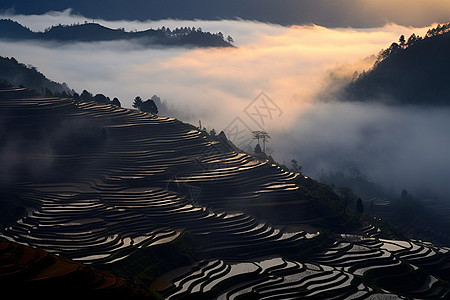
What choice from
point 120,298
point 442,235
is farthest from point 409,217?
point 120,298

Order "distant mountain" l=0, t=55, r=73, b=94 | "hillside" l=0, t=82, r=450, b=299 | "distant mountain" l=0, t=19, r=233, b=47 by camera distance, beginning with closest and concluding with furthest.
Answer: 1. "hillside" l=0, t=82, r=450, b=299
2. "distant mountain" l=0, t=55, r=73, b=94
3. "distant mountain" l=0, t=19, r=233, b=47

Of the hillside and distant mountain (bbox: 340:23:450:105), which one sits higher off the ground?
distant mountain (bbox: 340:23:450:105)

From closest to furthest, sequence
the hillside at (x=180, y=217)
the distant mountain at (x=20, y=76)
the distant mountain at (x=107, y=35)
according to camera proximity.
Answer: the hillside at (x=180, y=217)
the distant mountain at (x=20, y=76)
the distant mountain at (x=107, y=35)

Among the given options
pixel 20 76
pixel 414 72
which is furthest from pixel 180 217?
pixel 414 72

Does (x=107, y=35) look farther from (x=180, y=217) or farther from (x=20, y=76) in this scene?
(x=180, y=217)

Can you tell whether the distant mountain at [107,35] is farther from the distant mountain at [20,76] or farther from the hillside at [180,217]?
the hillside at [180,217]

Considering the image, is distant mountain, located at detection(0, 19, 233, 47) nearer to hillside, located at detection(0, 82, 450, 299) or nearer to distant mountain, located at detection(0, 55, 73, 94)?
distant mountain, located at detection(0, 55, 73, 94)

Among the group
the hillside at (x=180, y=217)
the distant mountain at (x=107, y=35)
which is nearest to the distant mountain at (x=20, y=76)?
the hillside at (x=180, y=217)

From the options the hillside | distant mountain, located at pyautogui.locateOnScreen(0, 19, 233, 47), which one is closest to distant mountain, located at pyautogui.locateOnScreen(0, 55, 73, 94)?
the hillside
